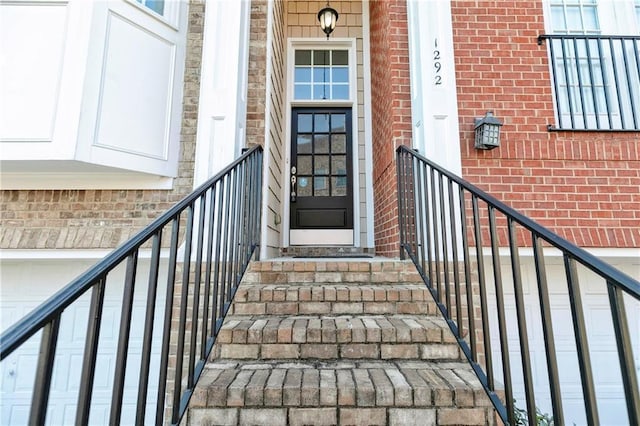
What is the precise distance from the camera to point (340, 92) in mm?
4191

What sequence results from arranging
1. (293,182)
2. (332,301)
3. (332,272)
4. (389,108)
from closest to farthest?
1. (332,301)
2. (332,272)
3. (389,108)
4. (293,182)

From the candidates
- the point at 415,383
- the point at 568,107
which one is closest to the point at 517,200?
the point at 568,107

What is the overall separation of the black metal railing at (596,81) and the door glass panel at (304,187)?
2.54 metres

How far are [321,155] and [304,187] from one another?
47 cm

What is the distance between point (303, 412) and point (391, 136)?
2167mm

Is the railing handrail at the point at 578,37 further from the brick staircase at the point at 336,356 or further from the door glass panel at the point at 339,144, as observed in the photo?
the brick staircase at the point at 336,356

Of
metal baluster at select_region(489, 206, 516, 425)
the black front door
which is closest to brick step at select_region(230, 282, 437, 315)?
metal baluster at select_region(489, 206, 516, 425)

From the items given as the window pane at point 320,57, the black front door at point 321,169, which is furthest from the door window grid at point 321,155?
the window pane at point 320,57

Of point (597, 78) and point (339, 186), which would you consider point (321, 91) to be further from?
point (597, 78)

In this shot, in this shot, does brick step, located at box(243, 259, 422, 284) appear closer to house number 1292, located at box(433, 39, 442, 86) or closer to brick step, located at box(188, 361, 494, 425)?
brick step, located at box(188, 361, 494, 425)

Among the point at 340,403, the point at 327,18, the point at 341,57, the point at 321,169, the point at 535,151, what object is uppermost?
the point at 327,18

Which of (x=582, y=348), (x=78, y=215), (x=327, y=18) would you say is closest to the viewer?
(x=582, y=348)

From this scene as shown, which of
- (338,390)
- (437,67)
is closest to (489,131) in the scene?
(437,67)

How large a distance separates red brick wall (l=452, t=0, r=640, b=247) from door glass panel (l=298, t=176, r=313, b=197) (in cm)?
198
